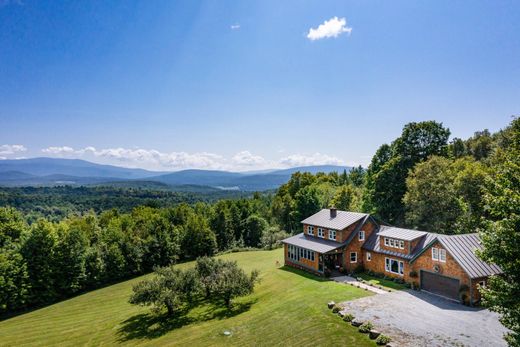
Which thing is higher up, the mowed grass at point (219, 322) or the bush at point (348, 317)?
the bush at point (348, 317)

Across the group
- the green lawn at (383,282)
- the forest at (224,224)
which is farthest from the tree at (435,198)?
the green lawn at (383,282)

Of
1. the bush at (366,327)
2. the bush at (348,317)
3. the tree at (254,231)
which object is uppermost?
the bush at (366,327)

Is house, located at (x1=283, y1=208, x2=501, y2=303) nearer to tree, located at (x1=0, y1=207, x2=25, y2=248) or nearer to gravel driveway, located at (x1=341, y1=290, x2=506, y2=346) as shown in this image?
gravel driveway, located at (x1=341, y1=290, x2=506, y2=346)

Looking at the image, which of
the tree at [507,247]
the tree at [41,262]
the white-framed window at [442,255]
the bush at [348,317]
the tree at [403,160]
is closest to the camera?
the tree at [507,247]

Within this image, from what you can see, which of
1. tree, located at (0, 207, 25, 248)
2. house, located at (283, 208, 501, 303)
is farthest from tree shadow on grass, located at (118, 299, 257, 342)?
tree, located at (0, 207, 25, 248)

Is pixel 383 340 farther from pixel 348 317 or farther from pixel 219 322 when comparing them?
pixel 219 322

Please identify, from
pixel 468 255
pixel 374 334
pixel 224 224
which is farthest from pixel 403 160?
pixel 224 224

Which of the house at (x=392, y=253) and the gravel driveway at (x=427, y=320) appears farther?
the house at (x=392, y=253)

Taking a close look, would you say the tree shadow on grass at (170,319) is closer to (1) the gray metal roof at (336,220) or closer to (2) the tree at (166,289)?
(2) the tree at (166,289)
